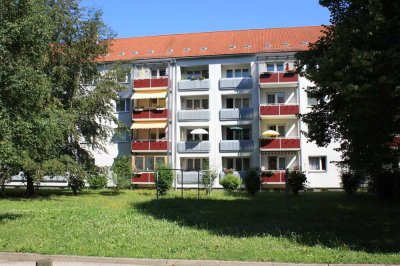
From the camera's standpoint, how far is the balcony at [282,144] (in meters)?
41.7

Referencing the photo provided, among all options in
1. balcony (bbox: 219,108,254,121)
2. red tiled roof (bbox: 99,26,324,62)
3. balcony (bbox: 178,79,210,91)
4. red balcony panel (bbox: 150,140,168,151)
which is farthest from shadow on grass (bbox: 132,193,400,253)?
red tiled roof (bbox: 99,26,324,62)

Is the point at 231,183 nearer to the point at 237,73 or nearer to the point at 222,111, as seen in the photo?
the point at 222,111

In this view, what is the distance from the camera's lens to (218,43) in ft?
156

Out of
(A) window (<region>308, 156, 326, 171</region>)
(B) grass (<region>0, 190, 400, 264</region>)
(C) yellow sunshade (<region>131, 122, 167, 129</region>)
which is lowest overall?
(B) grass (<region>0, 190, 400, 264</region>)

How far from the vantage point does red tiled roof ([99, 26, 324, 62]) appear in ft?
148

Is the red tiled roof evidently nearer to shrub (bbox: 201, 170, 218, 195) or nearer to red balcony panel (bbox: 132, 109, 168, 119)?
red balcony panel (bbox: 132, 109, 168, 119)

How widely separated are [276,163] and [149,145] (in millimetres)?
12057

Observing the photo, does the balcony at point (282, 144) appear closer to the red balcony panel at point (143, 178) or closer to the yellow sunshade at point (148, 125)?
the yellow sunshade at point (148, 125)

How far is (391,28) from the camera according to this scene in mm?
11719

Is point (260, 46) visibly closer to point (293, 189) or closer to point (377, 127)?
point (293, 189)

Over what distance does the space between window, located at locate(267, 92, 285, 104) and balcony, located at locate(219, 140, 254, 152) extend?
4.33 metres

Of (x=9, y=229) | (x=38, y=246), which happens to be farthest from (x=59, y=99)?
(x=38, y=246)

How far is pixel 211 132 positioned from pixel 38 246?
3358cm

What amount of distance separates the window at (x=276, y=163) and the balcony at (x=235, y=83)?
7.01 metres
